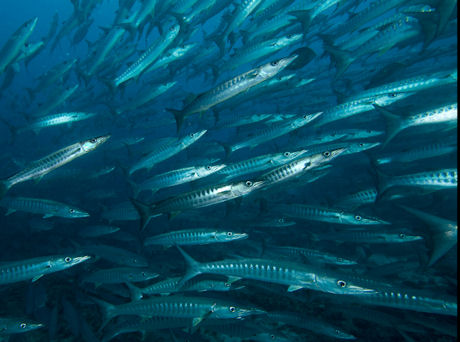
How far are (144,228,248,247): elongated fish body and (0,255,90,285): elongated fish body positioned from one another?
4.80ft

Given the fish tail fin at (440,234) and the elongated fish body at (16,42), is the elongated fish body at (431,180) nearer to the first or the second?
the fish tail fin at (440,234)

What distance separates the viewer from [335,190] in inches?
443

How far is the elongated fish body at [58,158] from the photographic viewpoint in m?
4.34

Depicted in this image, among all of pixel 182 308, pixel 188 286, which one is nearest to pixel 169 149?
pixel 188 286

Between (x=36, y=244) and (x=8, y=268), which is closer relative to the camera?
(x=8, y=268)

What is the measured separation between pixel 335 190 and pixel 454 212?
3863 millimetres

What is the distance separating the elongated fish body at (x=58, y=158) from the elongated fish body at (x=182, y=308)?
2.33 meters

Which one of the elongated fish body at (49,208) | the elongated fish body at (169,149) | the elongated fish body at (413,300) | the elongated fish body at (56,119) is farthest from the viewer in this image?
the elongated fish body at (56,119)

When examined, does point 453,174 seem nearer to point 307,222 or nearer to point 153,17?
point 307,222

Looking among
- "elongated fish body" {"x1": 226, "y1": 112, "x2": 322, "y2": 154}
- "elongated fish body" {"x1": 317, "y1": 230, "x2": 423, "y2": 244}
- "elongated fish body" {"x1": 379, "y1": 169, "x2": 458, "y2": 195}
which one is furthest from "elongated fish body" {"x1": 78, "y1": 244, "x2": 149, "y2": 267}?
"elongated fish body" {"x1": 379, "y1": 169, "x2": 458, "y2": 195}

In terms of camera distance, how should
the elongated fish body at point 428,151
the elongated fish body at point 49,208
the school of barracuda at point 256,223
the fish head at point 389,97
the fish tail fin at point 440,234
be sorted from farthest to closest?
the elongated fish body at point 49,208 → the fish head at point 389,97 → the elongated fish body at point 428,151 → the school of barracuda at point 256,223 → the fish tail fin at point 440,234

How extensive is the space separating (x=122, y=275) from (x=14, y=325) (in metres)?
1.73

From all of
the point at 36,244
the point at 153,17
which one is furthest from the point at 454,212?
the point at 36,244

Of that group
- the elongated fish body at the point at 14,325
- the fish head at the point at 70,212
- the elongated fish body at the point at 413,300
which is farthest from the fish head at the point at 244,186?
the fish head at the point at 70,212
